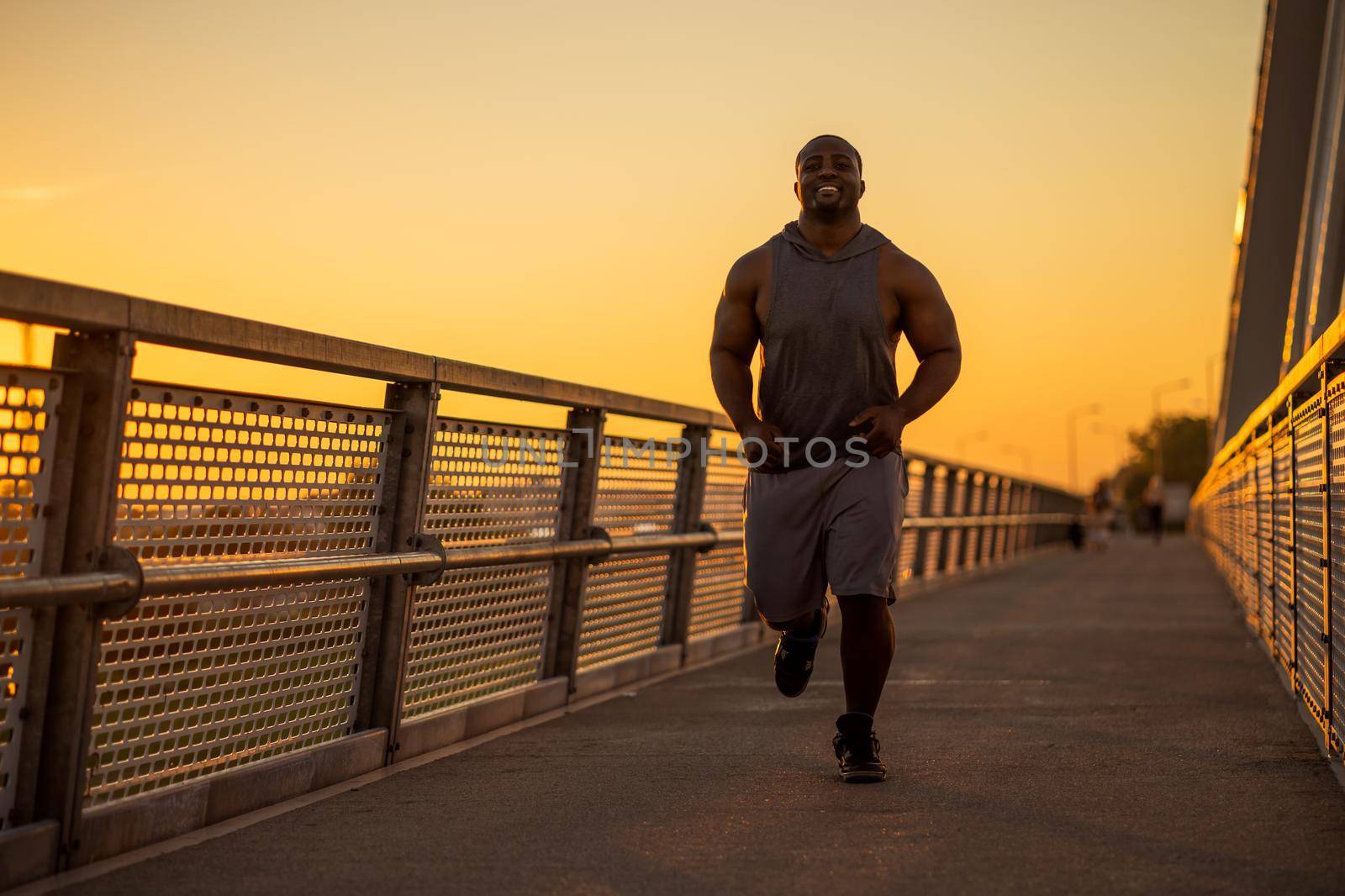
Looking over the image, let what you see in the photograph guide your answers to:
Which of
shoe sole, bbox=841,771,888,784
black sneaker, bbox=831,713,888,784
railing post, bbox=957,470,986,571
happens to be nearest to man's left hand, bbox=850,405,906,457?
black sneaker, bbox=831,713,888,784

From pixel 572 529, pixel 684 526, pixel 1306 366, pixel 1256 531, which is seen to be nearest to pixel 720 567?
pixel 684 526

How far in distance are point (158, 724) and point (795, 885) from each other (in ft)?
5.90

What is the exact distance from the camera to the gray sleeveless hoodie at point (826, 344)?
207 inches

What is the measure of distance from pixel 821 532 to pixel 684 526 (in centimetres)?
376

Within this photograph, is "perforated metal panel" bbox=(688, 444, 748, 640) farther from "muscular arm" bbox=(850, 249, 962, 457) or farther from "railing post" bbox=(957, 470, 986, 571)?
"railing post" bbox=(957, 470, 986, 571)

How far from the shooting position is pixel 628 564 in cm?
817

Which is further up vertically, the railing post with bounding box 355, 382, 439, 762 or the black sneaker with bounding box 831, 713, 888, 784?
the railing post with bounding box 355, 382, 439, 762

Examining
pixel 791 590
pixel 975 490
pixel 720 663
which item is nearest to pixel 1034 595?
pixel 975 490

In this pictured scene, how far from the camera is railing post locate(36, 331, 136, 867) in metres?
3.71

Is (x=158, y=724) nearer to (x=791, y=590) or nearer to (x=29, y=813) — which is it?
(x=29, y=813)

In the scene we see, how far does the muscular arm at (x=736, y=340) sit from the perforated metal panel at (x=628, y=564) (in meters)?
2.01

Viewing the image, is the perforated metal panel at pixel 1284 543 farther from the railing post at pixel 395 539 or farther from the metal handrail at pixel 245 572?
the railing post at pixel 395 539

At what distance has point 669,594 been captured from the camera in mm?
8938

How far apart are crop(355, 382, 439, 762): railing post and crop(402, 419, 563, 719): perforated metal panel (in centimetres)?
12
